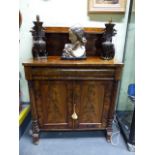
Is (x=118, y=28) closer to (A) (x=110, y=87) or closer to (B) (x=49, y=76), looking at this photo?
(A) (x=110, y=87)

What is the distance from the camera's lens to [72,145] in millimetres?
1519

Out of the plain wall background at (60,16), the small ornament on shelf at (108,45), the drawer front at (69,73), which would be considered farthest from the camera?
the plain wall background at (60,16)

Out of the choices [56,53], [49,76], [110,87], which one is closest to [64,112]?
[49,76]

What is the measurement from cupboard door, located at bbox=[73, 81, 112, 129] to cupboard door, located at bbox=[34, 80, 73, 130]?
0.07 meters

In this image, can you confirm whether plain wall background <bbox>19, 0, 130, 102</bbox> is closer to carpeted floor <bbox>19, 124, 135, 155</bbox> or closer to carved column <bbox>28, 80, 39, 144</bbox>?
carved column <bbox>28, 80, 39, 144</bbox>

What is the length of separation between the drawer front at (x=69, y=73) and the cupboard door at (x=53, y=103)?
2.2 inches

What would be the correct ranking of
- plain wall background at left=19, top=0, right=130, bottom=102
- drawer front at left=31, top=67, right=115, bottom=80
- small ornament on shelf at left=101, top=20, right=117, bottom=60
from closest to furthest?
1. drawer front at left=31, top=67, right=115, bottom=80
2. small ornament on shelf at left=101, top=20, right=117, bottom=60
3. plain wall background at left=19, top=0, right=130, bottom=102

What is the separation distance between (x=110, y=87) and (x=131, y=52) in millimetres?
525

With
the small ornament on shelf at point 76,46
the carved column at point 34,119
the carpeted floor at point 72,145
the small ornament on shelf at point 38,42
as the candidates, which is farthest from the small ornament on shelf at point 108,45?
the carpeted floor at point 72,145

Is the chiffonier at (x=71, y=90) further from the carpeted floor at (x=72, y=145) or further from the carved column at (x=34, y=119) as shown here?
the carpeted floor at (x=72, y=145)

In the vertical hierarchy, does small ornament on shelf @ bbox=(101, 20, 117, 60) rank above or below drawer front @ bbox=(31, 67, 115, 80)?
above

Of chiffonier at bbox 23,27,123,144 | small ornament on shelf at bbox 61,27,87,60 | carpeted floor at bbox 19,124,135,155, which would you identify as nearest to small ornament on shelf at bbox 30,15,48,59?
chiffonier at bbox 23,27,123,144

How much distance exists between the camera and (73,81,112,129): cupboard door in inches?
53.5

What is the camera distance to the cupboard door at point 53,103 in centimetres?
134
